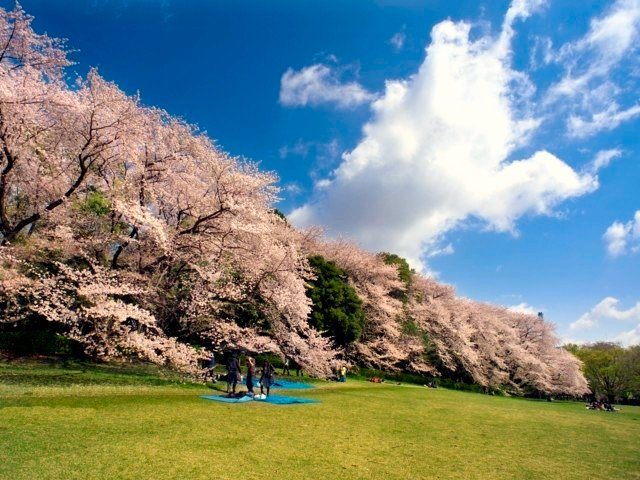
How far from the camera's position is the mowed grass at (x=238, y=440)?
744 cm

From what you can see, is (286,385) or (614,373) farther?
(614,373)

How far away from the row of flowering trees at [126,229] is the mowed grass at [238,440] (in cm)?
294

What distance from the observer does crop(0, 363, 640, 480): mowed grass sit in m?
A: 7.44

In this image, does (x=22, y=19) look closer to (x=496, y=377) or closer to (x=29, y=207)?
(x=29, y=207)

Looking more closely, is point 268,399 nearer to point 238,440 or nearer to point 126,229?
point 238,440

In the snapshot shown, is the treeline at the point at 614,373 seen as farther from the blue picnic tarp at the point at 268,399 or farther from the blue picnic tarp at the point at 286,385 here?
the blue picnic tarp at the point at 268,399

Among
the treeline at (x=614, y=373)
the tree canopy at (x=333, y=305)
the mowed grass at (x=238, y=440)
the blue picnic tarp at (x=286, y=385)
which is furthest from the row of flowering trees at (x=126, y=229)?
the treeline at (x=614, y=373)

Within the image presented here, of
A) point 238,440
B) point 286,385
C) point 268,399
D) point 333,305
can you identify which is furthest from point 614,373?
point 238,440

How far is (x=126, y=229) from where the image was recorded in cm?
1939

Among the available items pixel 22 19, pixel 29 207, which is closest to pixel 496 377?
pixel 29 207

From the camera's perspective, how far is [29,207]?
62.7 ft

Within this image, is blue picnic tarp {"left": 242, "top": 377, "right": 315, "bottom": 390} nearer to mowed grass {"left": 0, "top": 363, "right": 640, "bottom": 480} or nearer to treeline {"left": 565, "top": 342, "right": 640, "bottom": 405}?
mowed grass {"left": 0, "top": 363, "right": 640, "bottom": 480}

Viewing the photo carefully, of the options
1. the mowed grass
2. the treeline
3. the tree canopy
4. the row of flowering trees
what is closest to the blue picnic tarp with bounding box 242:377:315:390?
the row of flowering trees

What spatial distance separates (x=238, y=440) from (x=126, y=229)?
44.0 feet
